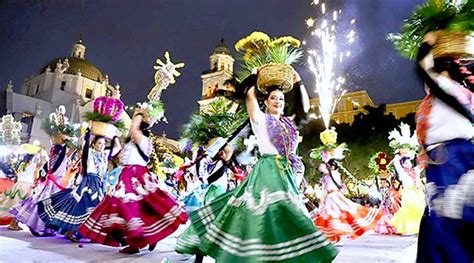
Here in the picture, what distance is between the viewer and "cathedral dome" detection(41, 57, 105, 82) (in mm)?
53219

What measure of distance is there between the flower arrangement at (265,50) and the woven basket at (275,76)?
121mm

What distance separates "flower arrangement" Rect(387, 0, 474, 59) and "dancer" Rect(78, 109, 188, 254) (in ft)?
10.6

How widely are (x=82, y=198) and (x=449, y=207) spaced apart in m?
5.37

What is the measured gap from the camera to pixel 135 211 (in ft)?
15.1

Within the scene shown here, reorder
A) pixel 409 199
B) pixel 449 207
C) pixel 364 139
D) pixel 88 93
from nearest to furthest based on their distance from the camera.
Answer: pixel 449 207
pixel 409 199
pixel 364 139
pixel 88 93

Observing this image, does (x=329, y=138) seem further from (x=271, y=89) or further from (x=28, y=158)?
(x=28, y=158)

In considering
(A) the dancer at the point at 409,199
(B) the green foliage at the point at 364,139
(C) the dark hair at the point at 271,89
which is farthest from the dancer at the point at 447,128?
(B) the green foliage at the point at 364,139

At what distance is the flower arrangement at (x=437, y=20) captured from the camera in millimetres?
2467

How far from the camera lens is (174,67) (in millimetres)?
6762

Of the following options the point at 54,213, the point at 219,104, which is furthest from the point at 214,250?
the point at 54,213

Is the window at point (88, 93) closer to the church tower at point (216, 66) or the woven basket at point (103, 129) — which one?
the church tower at point (216, 66)

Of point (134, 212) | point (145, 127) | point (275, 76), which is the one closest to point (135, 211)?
point (134, 212)

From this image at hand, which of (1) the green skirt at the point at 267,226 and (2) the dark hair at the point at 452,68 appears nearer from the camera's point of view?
(2) the dark hair at the point at 452,68

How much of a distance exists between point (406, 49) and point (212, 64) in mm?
43373
